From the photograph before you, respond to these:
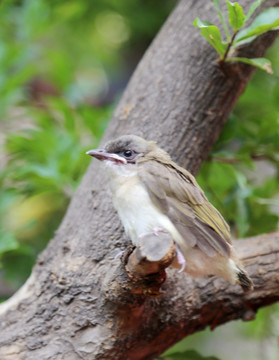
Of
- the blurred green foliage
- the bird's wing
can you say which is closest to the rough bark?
the bird's wing

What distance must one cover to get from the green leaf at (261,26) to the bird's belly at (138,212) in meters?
0.78

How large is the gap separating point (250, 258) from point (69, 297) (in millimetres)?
831

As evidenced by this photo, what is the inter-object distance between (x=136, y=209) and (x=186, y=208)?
0.18 meters

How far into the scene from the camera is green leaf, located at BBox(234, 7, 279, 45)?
7.06ft

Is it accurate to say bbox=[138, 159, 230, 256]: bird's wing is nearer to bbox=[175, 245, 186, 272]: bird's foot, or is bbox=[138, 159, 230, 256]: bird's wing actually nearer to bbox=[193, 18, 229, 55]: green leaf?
bbox=[175, 245, 186, 272]: bird's foot

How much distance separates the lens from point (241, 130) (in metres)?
2.94

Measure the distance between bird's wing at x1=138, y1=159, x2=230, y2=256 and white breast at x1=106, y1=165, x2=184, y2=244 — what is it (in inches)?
0.9

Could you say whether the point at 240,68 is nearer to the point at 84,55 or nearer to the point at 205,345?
the point at 205,345

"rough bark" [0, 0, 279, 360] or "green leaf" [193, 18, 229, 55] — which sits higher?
"green leaf" [193, 18, 229, 55]

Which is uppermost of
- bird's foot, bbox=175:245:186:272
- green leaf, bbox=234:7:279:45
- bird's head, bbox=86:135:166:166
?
green leaf, bbox=234:7:279:45

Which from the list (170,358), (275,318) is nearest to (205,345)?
(275,318)

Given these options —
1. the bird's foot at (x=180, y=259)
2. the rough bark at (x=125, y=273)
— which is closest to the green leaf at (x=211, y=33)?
the rough bark at (x=125, y=273)

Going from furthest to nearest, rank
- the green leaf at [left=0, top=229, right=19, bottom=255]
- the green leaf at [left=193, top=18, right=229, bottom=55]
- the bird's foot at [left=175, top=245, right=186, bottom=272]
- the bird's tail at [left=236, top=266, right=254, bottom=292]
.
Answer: the green leaf at [left=0, top=229, right=19, bottom=255] < the green leaf at [left=193, top=18, right=229, bottom=55] < the bird's tail at [left=236, top=266, right=254, bottom=292] < the bird's foot at [left=175, top=245, right=186, bottom=272]

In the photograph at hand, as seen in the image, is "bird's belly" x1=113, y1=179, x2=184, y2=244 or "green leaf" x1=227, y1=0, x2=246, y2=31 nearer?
"bird's belly" x1=113, y1=179, x2=184, y2=244
